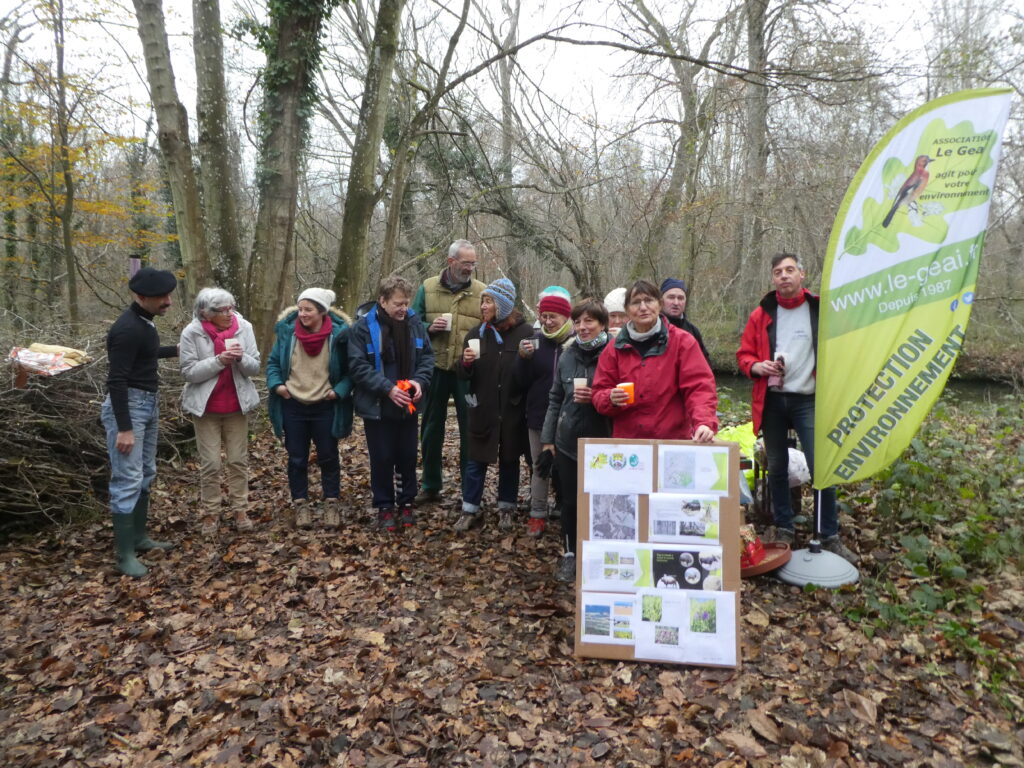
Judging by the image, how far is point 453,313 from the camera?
17.9ft

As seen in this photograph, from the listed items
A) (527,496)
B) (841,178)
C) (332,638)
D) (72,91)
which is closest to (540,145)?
(841,178)

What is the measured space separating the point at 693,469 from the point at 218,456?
384cm

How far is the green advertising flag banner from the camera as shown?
3.48 metres

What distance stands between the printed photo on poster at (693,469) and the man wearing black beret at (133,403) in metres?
3.50

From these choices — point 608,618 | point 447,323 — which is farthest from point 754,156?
point 608,618

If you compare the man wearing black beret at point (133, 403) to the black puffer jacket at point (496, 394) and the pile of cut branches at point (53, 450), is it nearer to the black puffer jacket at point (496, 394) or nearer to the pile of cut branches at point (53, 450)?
the pile of cut branches at point (53, 450)

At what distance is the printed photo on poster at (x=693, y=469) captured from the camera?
3246mm

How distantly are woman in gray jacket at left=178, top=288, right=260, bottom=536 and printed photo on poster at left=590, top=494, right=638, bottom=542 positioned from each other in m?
3.02

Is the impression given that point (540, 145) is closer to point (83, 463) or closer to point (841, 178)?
point (841, 178)

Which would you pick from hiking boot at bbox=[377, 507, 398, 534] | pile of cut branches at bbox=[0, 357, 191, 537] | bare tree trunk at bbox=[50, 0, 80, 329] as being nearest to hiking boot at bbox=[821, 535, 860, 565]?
hiking boot at bbox=[377, 507, 398, 534]

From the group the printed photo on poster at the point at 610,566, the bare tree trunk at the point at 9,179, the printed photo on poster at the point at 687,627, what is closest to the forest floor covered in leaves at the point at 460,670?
the printed photo on poster at the point at 687,627

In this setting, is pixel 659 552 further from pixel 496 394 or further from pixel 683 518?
pixel 496 394

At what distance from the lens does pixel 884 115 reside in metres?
12.0

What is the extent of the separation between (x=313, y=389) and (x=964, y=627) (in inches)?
185
